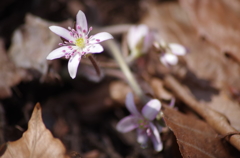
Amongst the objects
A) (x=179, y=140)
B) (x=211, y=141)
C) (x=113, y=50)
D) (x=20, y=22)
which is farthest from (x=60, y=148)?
(x=20, y=22)

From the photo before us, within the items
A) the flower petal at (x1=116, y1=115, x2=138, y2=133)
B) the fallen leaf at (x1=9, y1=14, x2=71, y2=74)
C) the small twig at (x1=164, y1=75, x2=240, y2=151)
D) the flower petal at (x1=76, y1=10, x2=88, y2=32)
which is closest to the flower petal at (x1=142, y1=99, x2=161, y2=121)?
the flower petal at (x1=116, y1=115, x2=138, y2=133)

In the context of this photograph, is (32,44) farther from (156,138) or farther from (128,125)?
(156,138)

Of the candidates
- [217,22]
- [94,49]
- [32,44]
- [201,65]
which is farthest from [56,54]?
[217,22]

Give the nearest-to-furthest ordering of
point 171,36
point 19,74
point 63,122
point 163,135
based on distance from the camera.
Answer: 1. point 163,135
2. point 19,74
3. point 63,122
4. point 171,36

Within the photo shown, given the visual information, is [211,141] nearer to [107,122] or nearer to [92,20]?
[107,122]

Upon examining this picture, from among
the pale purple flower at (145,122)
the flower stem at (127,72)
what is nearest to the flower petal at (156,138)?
the pale purple flower at (145,122)

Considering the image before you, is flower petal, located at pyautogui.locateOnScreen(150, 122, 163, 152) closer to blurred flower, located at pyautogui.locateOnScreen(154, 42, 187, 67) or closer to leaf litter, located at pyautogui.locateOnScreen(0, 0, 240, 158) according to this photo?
leaf litter, located at pyautogui.locateOnScreen(0, 0, 240, 158)
